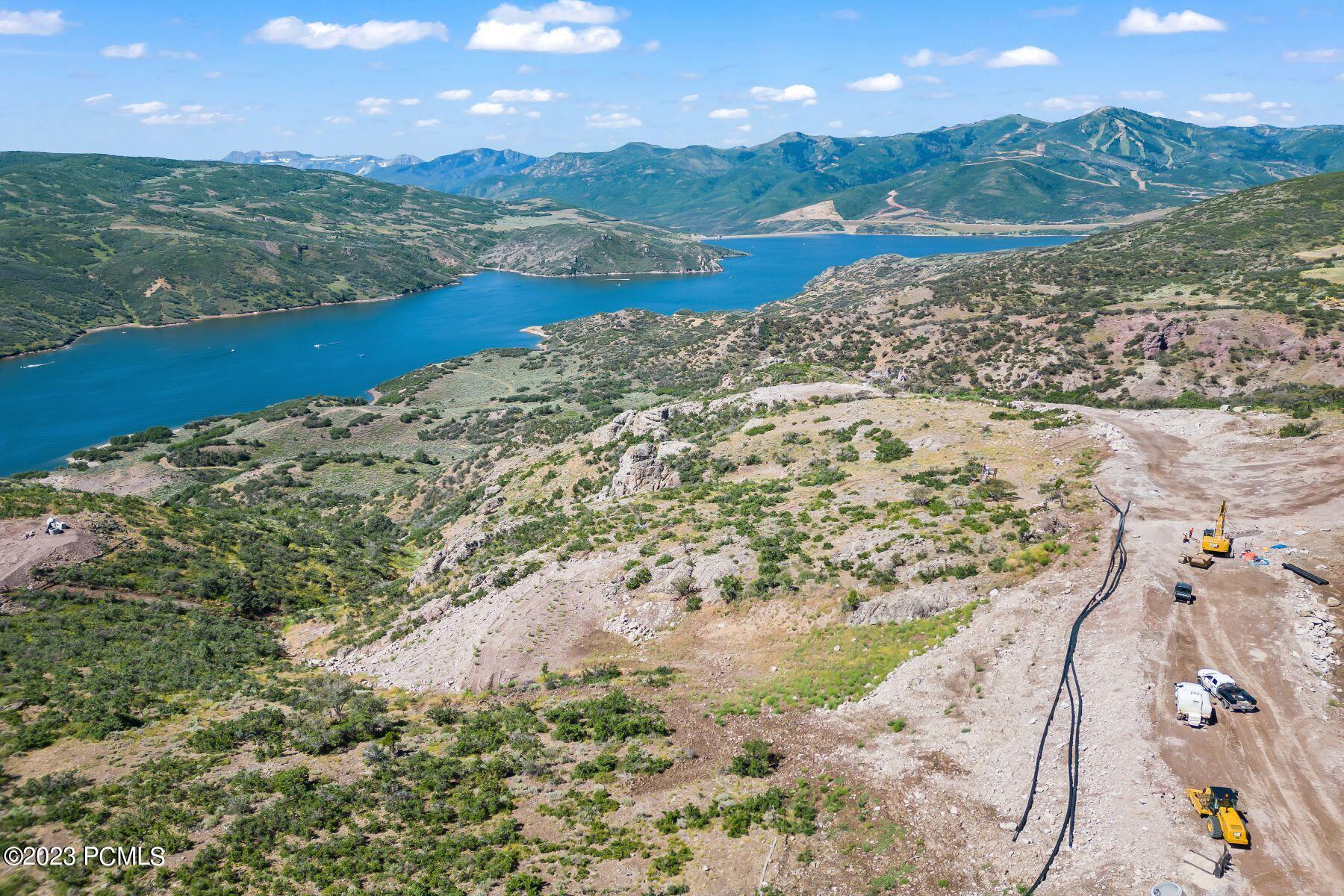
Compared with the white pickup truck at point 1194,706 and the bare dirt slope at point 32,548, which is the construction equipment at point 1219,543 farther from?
the bare dirt slope at point 32,548

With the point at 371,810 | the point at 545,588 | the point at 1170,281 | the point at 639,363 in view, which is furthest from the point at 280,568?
the point at 1170,281

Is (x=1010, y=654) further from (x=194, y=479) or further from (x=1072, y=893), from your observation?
(x=194, y=479)

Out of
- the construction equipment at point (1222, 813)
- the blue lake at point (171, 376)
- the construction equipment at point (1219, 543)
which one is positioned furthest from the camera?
the blue lake at point (171, 376)
